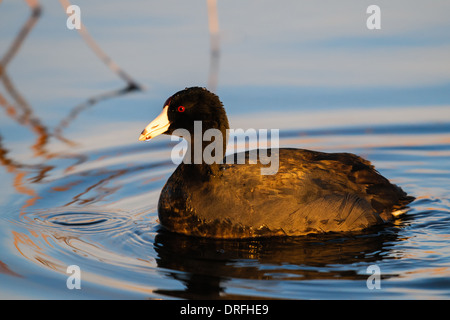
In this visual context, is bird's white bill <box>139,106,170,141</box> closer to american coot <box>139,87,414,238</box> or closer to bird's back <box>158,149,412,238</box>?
american coot <box>139,87,414,238</box>

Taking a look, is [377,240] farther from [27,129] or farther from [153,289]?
[27,129]

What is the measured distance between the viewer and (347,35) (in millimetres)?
12156

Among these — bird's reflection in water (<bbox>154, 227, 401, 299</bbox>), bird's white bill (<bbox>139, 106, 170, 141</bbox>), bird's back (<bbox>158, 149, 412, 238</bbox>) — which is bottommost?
bird's reflection in water (<bbox>154, 227, 401, 299</bbox>)

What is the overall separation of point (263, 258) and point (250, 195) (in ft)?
2.23

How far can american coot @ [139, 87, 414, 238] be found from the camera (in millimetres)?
7117

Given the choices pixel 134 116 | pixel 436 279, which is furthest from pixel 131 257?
pixel 134 116

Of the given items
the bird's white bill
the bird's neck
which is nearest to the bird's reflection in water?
the bird's neck

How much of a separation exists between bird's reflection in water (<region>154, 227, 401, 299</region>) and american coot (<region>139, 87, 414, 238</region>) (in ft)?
0.36

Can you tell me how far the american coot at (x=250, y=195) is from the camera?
7117 millimetres

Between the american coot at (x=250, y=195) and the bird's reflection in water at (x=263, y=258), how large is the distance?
0.11m

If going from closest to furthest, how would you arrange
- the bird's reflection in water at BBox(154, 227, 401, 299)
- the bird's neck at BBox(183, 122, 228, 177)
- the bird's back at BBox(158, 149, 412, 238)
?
the bird's reflection in water at BBox(154, 227, 401, 299)
the bird's back at BBox(158, 149, 412, 238)
the bird's neck at BBox(183, 122, 228, 177)

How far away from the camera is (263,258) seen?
6680 millimetres

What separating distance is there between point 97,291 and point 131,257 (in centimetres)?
76

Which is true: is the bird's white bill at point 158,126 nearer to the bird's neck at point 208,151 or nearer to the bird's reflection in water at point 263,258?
the bird's neck at point 208,151
